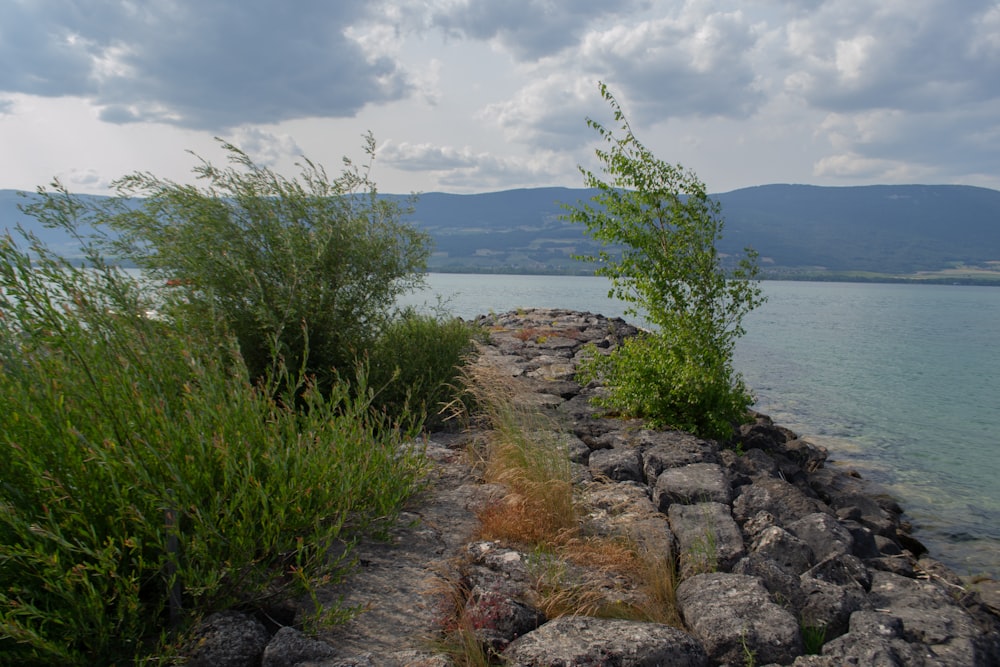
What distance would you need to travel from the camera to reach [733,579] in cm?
426

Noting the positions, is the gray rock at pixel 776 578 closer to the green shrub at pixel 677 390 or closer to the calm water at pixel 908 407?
the green shrub at pixel 677 390

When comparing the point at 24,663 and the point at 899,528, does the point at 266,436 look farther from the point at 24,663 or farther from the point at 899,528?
the point at 899,528

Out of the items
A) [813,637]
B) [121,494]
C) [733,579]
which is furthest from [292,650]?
[813,637]

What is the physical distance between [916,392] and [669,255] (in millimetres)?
→ 13759

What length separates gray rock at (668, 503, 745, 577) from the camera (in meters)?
4.70

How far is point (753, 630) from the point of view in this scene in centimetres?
371

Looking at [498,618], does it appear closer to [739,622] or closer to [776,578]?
[739,622]

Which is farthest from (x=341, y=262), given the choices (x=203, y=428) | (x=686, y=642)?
(x=686, y=642)

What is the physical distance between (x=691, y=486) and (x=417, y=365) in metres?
4.04

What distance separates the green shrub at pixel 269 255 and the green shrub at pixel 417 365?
364 millimetres

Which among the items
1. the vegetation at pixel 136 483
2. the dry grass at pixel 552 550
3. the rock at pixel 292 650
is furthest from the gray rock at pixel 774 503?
the rock at pixel 292 650

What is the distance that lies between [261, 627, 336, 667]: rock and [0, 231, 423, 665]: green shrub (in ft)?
0.97

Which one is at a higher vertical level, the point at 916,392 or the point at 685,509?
the point at 685,509

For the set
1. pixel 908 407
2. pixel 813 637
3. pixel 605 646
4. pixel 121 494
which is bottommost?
pixel 908 407
